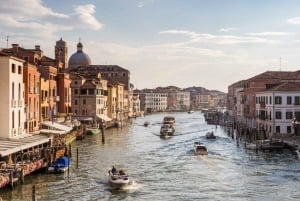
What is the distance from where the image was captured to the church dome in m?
95.0

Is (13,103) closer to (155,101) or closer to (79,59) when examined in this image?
(79,59)

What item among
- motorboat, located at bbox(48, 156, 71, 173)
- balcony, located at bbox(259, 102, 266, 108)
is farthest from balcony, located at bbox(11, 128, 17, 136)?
balcony, located at bbox(259, 102, 266, 108)

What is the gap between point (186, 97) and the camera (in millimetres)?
187875

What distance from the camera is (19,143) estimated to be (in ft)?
85.2

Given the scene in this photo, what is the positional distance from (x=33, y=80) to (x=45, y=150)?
27.8 feet

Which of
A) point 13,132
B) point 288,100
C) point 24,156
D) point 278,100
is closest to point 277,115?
point 278,100

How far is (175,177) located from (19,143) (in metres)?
7.90

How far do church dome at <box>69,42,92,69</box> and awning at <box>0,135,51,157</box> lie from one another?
64497mm

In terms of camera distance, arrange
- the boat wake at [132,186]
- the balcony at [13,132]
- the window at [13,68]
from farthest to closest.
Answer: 1. the window at [13,68]
2. the balcony at [13,132]
3. the boat wake at [132,186]

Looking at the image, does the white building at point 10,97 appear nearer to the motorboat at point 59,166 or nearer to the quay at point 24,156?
the quay at point 24,156

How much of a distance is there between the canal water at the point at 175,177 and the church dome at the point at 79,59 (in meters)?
59.2

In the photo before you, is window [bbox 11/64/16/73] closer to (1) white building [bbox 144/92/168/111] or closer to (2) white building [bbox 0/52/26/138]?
(2) white building [bbox 0/52/26/138]

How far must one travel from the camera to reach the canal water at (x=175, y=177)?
21.4 metres

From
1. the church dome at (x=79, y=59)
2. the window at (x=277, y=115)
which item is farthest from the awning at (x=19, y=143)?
the church dome at (x=79, y=59)
